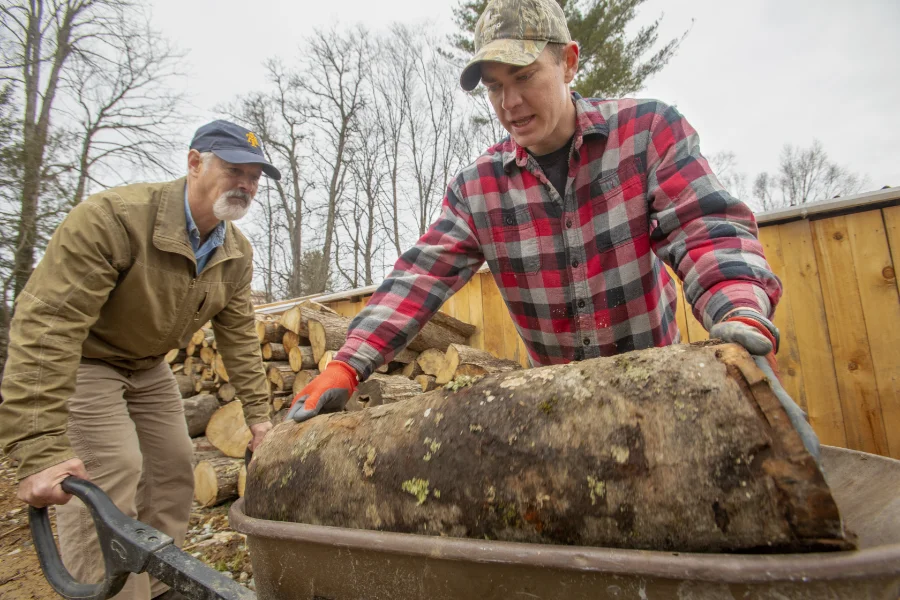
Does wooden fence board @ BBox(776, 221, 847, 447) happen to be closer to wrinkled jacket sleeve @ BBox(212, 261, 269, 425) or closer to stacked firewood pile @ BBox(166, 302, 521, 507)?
stacked firewood pile @ BBox(166, 302, 521, 507)

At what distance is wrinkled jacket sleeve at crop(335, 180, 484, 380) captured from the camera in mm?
1522

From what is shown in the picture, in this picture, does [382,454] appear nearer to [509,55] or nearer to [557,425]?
[557,425]

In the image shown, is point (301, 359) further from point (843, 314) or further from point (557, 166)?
point (843, 314)

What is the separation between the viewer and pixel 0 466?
5180 millimetres

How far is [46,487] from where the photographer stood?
136cm

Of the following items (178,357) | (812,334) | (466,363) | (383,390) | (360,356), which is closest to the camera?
(360,356)

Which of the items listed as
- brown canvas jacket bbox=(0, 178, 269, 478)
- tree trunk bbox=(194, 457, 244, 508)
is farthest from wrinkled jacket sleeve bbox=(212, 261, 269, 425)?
tree trunk bbox=(194, 457, 244, 508)

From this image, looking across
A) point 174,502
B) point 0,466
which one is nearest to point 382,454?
point 174,502

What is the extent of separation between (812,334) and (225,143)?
3.51 m

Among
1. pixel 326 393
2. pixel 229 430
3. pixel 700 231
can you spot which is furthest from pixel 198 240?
pixel 229 430

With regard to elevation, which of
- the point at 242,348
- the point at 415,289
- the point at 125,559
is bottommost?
the point at 125,559

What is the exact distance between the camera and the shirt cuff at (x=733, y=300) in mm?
958

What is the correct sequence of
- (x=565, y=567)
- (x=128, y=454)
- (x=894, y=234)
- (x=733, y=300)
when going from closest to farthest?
(x=565, y=567), (x=733, y=300), (x=128, y=454), (x=894, y=234)

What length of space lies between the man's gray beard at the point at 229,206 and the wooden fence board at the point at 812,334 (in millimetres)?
3248
